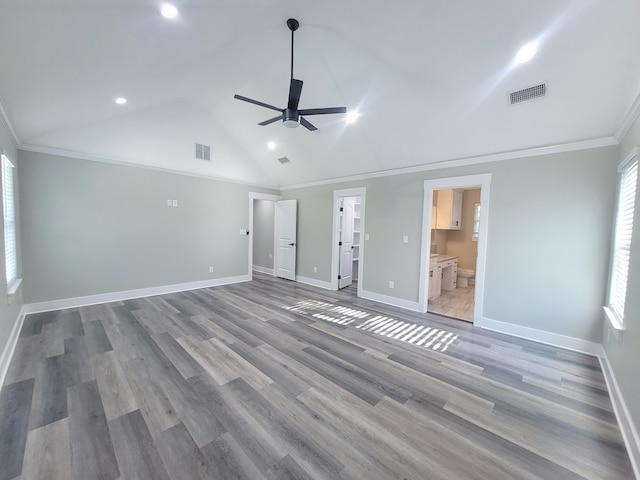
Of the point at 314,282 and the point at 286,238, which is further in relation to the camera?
the point at 286,238

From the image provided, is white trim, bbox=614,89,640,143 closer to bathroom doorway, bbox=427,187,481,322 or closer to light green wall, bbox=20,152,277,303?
bathroom doorway, bbox=427,187,481,322

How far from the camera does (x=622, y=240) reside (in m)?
2.58

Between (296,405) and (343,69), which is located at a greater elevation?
(343,69)

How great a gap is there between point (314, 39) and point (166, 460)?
3.83 m

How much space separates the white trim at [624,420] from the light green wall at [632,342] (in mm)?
46

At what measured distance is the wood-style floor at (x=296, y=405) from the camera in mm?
1549

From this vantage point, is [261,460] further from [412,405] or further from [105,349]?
[105,349]

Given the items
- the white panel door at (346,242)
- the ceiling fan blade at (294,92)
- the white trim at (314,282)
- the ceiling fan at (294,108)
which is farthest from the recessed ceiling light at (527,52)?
the white trim at (314,282)

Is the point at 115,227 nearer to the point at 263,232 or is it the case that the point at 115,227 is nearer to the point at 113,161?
the point at 113,161

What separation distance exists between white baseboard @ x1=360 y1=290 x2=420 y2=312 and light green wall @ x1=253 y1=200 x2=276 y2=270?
329cm

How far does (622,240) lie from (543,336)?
56.9 inches

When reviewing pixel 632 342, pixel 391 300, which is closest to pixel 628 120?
pixel 632 342

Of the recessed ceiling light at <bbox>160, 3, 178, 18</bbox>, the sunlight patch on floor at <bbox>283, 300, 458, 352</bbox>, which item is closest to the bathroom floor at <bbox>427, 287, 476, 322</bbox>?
the sunlight patch on floor at <bbox>283, 300, 458, 352</bbox>

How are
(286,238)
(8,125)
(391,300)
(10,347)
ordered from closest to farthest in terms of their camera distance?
1. (10,347)
2. (8,125)
3. (391,300)
4. (286,238)
